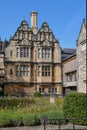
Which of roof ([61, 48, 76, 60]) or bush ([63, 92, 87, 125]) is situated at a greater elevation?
roof ([61, 48, 76, 60])

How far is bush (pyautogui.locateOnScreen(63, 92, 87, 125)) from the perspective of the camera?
1564cm

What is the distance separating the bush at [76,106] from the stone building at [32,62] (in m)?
30.3

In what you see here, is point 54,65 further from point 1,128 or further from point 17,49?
Result: point 1,128

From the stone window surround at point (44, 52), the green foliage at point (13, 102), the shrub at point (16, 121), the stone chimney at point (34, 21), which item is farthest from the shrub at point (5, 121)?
the stone chimney at point (34, 21)

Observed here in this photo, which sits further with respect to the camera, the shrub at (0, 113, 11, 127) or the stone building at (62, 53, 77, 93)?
the stone building at (62, 53, 77, 93)

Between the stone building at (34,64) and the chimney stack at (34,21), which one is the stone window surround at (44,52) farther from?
the chimney stack at (34,21)

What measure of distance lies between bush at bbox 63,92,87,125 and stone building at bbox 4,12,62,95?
30.3 metres

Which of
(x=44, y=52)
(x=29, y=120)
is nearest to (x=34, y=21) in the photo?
(x=44, y=52)

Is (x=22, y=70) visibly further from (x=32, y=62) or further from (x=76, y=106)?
(x=76, y=106)

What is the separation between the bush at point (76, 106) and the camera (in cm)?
1564

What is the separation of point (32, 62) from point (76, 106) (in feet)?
104

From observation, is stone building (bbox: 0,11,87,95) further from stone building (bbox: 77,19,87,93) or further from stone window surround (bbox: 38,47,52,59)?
stone building (bbox: 77,19,87,93)

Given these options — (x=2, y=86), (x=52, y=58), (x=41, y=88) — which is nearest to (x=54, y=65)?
(x=52, y=58)

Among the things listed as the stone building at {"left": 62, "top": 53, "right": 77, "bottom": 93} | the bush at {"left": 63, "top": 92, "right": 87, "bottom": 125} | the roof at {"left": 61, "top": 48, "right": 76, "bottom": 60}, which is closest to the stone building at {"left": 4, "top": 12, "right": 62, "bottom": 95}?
the stone building at {"left": 62, "top": 53, "right": 77, "bottom": 93}
